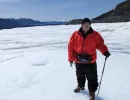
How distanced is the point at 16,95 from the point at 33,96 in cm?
34

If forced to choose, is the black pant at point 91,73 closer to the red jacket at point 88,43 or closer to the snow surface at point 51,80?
the red jacket at point 88,43

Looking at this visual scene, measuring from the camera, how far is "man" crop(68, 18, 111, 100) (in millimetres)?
4645

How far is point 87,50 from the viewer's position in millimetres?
4727

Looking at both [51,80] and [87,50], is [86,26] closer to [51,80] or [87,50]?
[87,50]

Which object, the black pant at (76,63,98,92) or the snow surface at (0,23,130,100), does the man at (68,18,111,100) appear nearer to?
the black pant at (76,63,98,92)

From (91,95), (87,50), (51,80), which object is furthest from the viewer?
(51,80)

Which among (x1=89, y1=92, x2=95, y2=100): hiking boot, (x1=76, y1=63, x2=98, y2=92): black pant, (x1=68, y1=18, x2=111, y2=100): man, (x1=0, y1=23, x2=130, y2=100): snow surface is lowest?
(x1=0, y1=23, x2=130, y2=100): snow surface

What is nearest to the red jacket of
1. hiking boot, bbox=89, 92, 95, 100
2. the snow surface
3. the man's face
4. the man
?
the man

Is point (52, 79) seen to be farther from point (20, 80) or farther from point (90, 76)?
point (90, 76)

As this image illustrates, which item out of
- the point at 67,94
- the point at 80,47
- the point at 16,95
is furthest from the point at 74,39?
the point at 16,95

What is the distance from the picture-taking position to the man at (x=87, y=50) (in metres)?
4.64

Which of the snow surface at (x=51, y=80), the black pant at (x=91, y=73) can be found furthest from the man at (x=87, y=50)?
the snow surface at (x=51, y=80)

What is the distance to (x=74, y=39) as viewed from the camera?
191 inches

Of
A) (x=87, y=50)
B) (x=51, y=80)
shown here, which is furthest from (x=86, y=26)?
(x=51, y=80)
